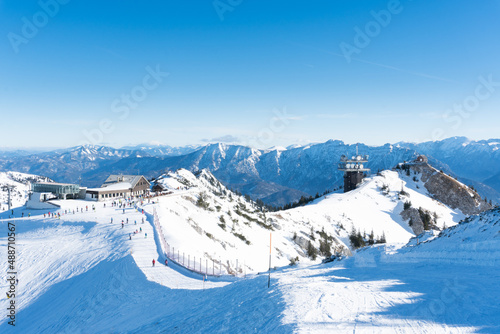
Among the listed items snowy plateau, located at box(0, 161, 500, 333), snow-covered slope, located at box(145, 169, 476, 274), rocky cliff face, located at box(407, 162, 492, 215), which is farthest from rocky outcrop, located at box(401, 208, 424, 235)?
snowy plateau, located at box(0, 161, 500, 333)

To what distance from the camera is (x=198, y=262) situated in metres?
38.4

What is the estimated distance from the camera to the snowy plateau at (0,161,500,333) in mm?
14078

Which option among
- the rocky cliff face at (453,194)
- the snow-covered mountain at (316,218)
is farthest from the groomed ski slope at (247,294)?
the rocky cliff face at (453,194)

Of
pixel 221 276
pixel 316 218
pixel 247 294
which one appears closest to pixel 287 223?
pixel 316 218

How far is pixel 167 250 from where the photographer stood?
38812 millimetres

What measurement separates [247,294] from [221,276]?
46.8ft

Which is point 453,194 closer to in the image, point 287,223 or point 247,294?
point 287,223

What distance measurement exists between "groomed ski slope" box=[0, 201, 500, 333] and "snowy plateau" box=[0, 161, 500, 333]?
10cm

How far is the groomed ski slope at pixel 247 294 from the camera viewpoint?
1327 centimetres

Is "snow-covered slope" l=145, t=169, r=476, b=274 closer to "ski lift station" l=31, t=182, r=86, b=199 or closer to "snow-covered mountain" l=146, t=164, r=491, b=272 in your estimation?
"snow-covered mountain" l=146, t=164, r=491, b=272

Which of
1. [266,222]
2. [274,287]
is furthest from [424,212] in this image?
[274,287]

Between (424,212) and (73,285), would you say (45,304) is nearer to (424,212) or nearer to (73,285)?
(73,285)

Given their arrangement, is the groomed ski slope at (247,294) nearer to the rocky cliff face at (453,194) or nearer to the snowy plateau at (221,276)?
the snowy plateau at (221,276)

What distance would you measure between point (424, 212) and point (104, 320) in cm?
10683
